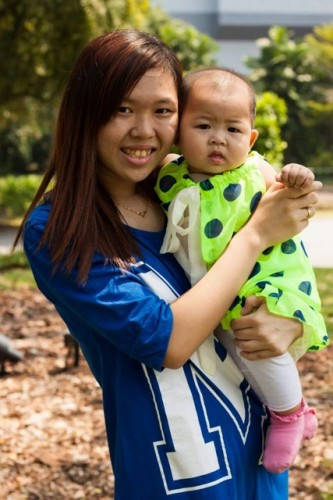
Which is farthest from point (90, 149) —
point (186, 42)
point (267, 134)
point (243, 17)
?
point (243, 17)

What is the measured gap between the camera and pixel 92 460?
3.81 metres

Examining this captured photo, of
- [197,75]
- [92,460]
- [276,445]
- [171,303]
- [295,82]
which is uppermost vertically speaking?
[197,75]

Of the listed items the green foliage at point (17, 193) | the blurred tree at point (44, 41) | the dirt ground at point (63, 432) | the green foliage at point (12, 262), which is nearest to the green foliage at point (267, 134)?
the blurred tree at point (44, 41)

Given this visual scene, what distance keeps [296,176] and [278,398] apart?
47 cm

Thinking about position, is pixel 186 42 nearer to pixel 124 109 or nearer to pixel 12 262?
pixel 12 262

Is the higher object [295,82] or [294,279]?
[294,279]

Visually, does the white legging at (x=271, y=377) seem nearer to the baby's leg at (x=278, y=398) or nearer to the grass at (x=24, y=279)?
the baby's leg at (x=278, y=398)

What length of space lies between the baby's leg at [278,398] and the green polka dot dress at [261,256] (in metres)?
0.07

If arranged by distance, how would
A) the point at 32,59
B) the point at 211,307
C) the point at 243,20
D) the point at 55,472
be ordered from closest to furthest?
the point at 211,307, the point at 55,472, the point at 32,59, the point at 243,20

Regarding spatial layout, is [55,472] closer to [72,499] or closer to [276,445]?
[72,499]

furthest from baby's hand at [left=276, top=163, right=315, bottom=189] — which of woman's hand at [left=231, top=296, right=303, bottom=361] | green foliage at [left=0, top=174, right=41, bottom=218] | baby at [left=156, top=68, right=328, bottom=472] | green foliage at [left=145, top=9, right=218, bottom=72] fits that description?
green foliage at [left=145, top=9, right=218, bottom=72]

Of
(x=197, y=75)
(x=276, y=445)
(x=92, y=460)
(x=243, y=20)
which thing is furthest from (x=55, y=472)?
(x=243, y=20)

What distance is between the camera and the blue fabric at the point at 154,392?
146 cm

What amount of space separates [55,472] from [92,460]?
217 millimetres
